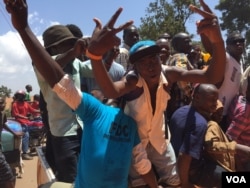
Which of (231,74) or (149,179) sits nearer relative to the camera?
(149,179)

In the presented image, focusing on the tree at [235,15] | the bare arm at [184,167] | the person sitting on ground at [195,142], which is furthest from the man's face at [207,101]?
the tree at [235,15]

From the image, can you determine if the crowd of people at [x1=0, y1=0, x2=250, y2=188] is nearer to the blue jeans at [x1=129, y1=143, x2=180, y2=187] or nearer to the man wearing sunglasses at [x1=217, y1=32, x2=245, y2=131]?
the blue jeans at [x1=129, y1=143, x2=180, y2=187]

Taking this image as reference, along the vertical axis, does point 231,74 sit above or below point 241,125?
above

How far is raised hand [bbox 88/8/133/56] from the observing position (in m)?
2.15

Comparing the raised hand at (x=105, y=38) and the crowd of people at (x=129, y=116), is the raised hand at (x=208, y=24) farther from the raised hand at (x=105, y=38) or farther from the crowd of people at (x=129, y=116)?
the raised hand at (x=105, y=38)

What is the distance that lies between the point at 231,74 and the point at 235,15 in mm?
25682

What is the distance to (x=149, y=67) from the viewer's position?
266 centimetres

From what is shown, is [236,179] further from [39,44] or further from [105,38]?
[39,44]

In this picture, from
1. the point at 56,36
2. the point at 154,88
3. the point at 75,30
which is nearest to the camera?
the point at 154,88

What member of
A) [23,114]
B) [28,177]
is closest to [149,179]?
[28,177]

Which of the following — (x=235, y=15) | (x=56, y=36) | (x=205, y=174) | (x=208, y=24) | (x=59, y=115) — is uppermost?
(x=235, y=15)

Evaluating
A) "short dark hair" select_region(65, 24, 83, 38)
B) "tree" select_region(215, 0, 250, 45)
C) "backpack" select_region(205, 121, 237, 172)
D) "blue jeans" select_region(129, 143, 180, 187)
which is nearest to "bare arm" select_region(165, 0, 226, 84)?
"backpack" select_region(205, 121, 237, 172)

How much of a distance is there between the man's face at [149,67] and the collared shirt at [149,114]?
0.05 meters

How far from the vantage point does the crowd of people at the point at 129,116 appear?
2.21m
